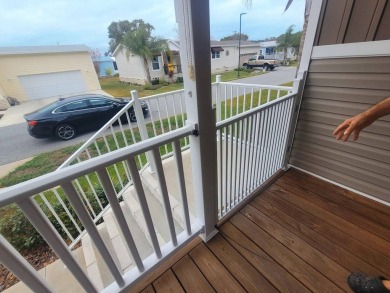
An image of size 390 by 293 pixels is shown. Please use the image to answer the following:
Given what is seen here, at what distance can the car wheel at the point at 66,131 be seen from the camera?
3.13 metres

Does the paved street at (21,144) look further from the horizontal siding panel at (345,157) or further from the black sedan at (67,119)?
the horizontal siding panel at (345,157)

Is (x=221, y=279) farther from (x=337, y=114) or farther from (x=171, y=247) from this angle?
(x=337, y=114)

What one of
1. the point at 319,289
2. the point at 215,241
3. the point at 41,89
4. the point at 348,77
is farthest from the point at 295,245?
the point at 41,89

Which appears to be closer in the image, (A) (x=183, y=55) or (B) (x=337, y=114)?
(A) (x=183, y=55)

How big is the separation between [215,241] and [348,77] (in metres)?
1.75

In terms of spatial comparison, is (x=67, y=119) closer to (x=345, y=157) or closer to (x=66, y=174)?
(x=66, y=174)

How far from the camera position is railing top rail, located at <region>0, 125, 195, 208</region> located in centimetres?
54

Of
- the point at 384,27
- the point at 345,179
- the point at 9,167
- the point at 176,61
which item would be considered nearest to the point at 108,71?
the point at 176,61

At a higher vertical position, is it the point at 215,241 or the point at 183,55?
the point at 183,55

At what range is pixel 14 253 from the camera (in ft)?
1.99

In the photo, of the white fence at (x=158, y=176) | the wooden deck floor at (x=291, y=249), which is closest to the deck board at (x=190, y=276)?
the wooden deck floor at (x=291, y=249)

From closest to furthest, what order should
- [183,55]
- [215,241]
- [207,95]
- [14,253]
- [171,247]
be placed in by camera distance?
[14,253]
[183,55]
[207,95]
[171,247]
[215,241]

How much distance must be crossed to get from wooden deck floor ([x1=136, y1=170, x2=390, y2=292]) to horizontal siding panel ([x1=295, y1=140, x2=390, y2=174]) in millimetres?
322

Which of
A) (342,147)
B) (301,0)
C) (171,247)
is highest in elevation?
(301,0)
